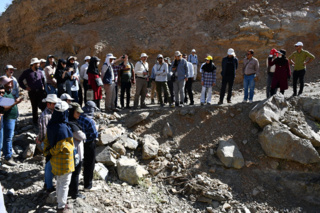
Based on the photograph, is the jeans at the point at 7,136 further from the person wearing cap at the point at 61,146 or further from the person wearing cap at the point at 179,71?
the person wearing cap at the point at 179,71

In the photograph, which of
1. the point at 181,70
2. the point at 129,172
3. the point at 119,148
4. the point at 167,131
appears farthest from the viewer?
the point at 181,70

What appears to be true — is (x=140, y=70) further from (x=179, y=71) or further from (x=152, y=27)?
(x=152, y=27)

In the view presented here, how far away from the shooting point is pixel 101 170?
19.4 ft

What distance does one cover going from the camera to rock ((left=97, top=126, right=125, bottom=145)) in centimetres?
662

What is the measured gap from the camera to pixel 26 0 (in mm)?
15227

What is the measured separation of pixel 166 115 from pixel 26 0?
12.5 m

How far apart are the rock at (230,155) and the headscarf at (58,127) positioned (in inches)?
165

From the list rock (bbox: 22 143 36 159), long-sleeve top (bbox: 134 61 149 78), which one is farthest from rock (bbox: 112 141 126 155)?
long-sleeve top (bbox: 134 61 149 78)

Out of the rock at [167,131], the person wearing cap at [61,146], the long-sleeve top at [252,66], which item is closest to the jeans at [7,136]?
the person wearing cap at [61,146]

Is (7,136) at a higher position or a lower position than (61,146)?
lower

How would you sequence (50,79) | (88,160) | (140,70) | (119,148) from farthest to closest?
(140,70)
(50,79)
(119,148)
(88,160)

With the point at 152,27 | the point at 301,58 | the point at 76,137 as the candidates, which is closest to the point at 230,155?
the point at 301,58

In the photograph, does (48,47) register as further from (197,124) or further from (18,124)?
(197,124)

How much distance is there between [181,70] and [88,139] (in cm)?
416
